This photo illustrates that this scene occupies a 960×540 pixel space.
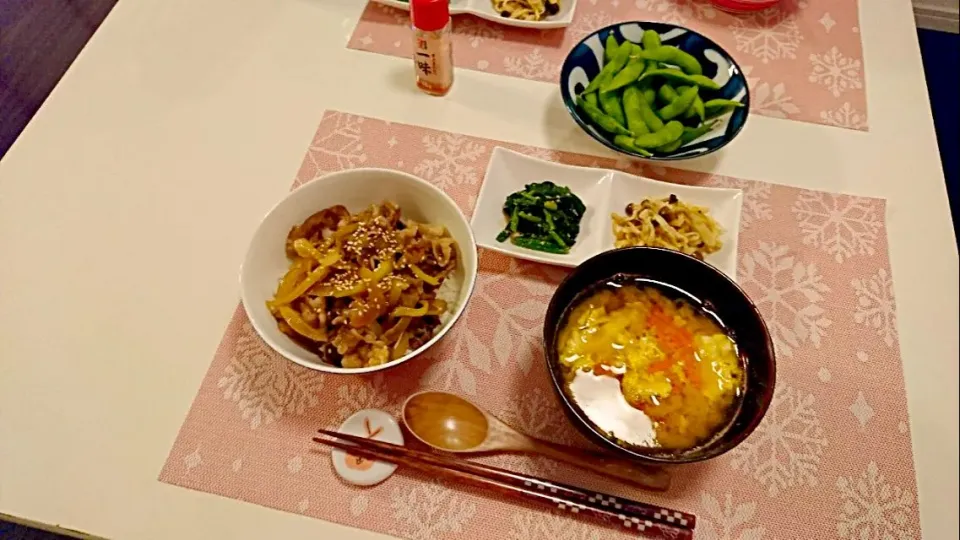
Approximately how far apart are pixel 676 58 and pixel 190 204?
37.5 inches

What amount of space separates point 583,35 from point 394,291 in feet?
2.62

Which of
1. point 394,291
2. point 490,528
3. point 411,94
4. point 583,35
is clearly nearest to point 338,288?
point 394,291

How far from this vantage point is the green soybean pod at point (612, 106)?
125 cm

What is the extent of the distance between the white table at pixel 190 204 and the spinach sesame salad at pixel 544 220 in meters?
0.19

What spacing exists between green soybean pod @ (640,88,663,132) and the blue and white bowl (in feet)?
0.19

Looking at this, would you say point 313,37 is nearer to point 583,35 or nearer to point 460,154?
point 460,154

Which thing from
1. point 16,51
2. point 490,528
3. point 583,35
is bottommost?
point 490,528

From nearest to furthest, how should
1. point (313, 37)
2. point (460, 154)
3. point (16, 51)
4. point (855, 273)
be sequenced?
point (855, 273) → point (460, 154) → point (313, 37) → point (16, 51)

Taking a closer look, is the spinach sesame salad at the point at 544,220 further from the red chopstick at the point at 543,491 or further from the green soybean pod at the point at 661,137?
the red chopstick at the point at 543,491

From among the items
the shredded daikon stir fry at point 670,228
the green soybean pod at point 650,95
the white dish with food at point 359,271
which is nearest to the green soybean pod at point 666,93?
the green soybean pod at point 650,95

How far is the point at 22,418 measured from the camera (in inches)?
38.5

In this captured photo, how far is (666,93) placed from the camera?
126 centimetres

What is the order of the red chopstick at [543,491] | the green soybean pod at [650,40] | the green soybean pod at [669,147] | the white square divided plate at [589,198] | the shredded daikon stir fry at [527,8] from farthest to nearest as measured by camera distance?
the shredded daikon stir fry at [527,8]
the green soybean pod at [650,40]
the green soybean pod at [669,147]
the white square divided plate at [589,198]
the red chopstick at [543,491]

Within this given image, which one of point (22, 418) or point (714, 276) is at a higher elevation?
point (714, 276)
